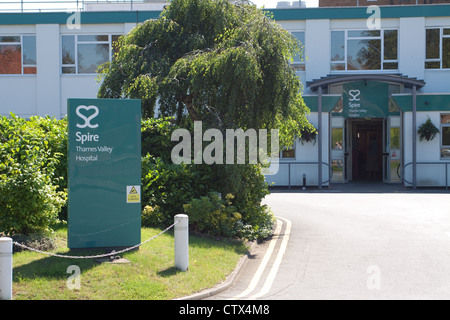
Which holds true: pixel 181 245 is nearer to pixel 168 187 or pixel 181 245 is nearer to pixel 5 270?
pixel 5 270

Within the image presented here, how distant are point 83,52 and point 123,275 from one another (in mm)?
20430

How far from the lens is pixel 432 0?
33.5 m

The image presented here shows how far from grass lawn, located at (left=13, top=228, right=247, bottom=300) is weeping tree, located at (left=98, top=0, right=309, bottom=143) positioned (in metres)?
3.88

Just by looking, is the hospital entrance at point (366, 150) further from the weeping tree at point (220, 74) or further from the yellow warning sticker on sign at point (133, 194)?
the yellow warning sticker on sign at point (133, 194)

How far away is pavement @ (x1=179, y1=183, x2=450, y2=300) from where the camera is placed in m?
7.69

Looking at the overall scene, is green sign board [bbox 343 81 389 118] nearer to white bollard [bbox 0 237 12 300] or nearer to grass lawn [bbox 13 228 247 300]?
grass lawn [bbox 13 228 247 300]

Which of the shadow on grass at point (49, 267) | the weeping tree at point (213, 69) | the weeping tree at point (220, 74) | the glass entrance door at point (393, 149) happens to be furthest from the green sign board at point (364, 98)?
the shadow on grass at point (49, 267)

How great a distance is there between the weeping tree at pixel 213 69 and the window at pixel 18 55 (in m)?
12.5

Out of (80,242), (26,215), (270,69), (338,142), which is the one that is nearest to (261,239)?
(270,69)

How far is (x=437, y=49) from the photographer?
25.2m

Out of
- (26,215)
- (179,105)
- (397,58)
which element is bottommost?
(26,215)

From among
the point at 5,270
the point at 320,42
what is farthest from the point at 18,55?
the point at 5,270

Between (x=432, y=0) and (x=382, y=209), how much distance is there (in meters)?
22.6
